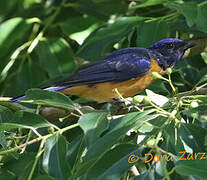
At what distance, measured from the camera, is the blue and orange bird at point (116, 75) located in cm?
432

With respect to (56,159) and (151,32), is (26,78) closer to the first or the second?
(151,32)

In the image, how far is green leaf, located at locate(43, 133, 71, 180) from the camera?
2.47 metres

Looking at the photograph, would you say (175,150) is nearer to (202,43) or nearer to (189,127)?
(189,127)

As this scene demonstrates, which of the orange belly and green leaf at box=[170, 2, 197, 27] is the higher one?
green leaf at box=[170, 2, 197, 27]

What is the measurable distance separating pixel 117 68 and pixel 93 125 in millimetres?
2109

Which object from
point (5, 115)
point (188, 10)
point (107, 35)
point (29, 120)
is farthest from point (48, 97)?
point (188, 10)

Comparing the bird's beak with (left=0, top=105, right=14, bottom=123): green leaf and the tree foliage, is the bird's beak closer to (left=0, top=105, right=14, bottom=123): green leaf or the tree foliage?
the tree foliage

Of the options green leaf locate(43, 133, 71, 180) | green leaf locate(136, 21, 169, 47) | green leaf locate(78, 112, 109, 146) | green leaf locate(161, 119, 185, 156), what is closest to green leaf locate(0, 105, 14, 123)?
green leaf locate(43, 133, 71, 180)

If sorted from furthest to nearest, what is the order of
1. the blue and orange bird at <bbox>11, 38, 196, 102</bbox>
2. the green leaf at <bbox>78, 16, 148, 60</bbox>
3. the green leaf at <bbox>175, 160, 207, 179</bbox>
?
the blue and orange bird at <bbox>11, 38, 196, 102</bbox> → the green leaf at <bbox>78, 16, 148, 60</bbox> → the green leaf at <bbox>175, 160, 207, 179</bbox>

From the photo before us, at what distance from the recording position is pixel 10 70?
15.8ft

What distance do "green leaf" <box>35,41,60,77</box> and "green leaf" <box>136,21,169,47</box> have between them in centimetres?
104

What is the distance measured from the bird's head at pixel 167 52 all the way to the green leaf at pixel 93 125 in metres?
2.19

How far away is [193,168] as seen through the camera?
7.34 feet

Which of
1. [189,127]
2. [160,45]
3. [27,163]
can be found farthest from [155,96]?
[160,45]
